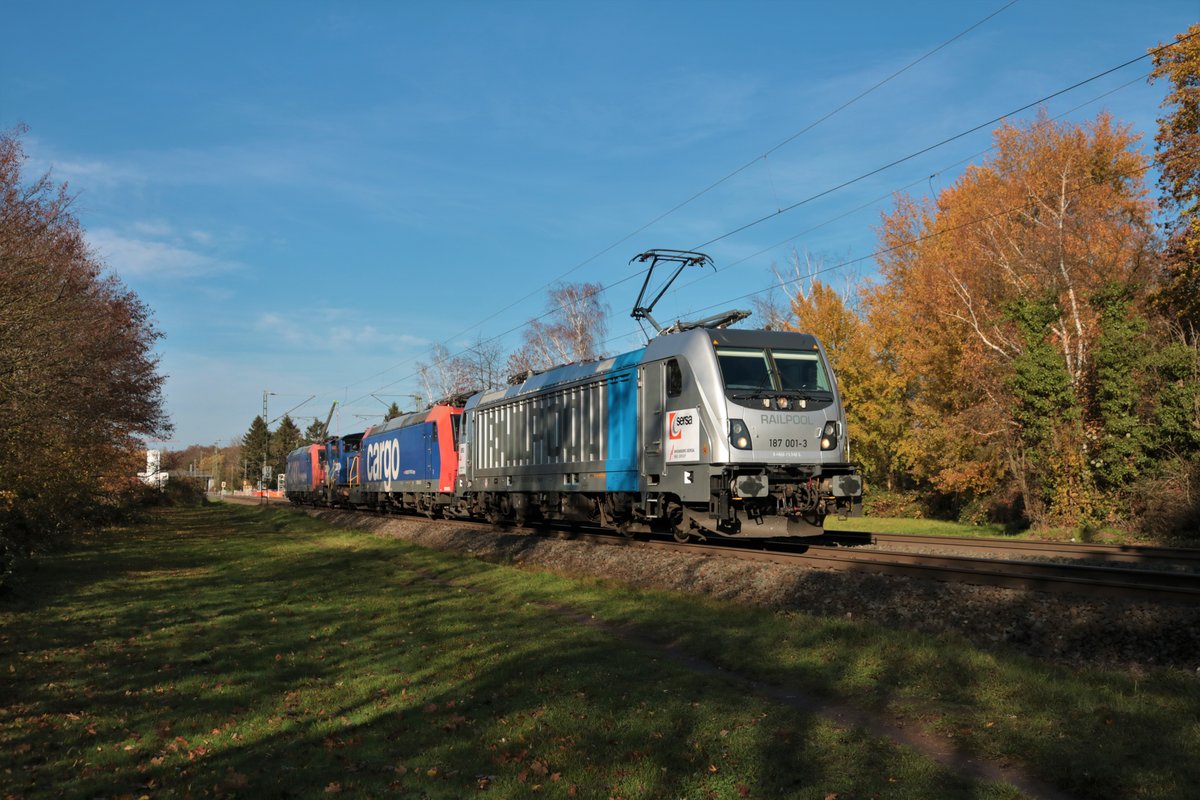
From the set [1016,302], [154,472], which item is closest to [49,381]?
[1016,302]

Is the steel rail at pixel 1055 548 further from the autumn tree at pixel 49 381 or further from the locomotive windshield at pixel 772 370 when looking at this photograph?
the autumn tree at pixel 49 381

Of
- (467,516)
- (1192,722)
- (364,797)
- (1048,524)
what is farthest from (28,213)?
(1048,524)

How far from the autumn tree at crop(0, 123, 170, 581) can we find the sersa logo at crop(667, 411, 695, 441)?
450 inches

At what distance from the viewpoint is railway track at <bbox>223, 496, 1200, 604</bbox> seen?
10320mm

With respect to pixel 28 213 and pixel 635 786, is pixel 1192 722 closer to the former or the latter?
pixel 635 786

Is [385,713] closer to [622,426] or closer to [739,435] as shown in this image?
[739,435]

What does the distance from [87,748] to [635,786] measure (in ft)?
14.7

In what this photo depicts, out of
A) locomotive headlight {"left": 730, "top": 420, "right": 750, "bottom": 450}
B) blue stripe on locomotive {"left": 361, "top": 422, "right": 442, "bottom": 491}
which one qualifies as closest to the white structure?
blue stripe on locomotive {"left": 361, "top": 422, "right": 442, "bottom": 491}

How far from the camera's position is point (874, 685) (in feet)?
25.9

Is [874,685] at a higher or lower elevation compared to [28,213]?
lower

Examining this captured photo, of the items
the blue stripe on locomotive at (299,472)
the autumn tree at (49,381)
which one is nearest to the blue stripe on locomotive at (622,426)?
the autumn tree at (49,381)

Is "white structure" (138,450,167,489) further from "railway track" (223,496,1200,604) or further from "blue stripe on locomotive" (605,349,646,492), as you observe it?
"blue stripe on locomotive" (605,349,646,492)

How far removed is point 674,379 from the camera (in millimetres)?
16297

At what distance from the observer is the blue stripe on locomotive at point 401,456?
32.1m
